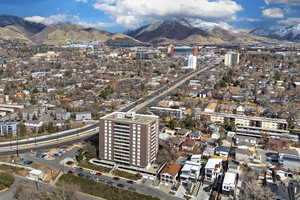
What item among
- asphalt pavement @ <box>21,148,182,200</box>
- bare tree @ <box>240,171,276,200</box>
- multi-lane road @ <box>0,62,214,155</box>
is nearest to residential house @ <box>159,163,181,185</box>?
asphalt pavement @ <box>21,148,182,200</box>

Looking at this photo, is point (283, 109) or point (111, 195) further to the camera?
point (283, 109)

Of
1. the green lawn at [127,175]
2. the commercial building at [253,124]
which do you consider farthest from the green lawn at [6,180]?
the commercial building at [253,124]

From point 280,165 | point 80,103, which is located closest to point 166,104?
point 80,103

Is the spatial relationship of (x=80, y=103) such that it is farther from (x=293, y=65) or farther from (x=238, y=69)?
(x=293, y=65)

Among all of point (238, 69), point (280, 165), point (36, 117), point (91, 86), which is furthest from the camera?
point (238, 69)

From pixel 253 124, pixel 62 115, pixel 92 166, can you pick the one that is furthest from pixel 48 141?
pixel 253 124

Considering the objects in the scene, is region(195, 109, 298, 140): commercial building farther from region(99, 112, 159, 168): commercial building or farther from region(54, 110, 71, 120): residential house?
region(54, 110, 71, 120): residential house

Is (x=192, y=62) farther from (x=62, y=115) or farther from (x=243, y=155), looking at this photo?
(x=243, y=155)
